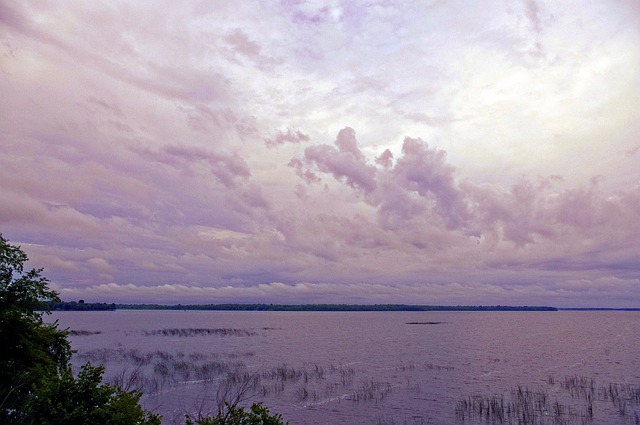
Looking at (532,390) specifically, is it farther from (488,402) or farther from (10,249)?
(10,249)

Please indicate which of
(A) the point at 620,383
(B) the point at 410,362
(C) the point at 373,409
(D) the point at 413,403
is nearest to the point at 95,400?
(C) the point at 373,409

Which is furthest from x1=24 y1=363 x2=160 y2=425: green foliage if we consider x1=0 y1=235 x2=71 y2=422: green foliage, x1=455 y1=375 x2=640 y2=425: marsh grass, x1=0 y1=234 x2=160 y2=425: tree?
x1=455 y1=375 x2=640 y2=425: marsh grass

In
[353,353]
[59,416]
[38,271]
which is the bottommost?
Result: [353,353]

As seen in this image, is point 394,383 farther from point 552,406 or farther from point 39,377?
point 39,377

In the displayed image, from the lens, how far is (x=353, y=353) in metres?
84.4

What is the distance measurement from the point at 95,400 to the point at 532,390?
150 ft

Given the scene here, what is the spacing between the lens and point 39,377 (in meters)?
22.3

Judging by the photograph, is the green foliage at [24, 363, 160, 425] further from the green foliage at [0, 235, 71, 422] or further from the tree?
the green foliage at [0, 235, 71, 422]

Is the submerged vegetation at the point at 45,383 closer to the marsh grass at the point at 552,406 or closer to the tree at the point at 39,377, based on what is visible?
the tree at the point at 39,377

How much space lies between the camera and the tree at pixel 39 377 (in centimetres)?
1562

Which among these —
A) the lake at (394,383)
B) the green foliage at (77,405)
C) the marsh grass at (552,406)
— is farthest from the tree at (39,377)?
the marsh grass at (552,406)

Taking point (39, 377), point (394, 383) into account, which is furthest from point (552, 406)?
point (39, 377)

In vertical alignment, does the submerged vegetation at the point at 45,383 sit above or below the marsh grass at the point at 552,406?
above

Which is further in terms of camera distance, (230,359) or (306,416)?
(230,359)
